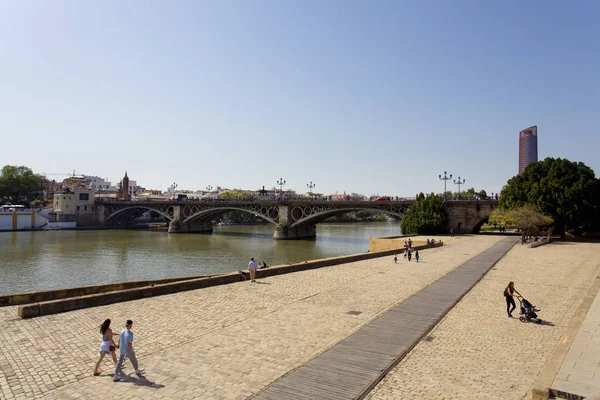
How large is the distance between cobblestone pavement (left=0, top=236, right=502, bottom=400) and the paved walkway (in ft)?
17.1

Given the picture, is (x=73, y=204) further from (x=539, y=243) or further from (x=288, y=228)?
(x=539, y=243)

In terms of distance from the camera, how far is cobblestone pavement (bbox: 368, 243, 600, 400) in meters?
8.31

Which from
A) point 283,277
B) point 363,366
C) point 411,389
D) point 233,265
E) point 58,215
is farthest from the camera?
point 58,215

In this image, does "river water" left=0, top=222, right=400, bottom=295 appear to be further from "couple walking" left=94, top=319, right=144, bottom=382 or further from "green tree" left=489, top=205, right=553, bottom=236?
"couple walking" left=94, top=319, right=144, bottom=382

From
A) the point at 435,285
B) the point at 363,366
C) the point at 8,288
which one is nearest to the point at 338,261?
the point at 435,285

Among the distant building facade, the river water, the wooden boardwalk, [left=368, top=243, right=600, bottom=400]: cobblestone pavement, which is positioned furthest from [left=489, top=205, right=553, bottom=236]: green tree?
the distant building facade

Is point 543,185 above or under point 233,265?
above

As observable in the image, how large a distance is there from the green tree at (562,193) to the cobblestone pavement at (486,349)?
26.5 m

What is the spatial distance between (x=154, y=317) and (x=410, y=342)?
7.94 m

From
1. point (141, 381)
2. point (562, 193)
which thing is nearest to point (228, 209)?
point (562, 193)

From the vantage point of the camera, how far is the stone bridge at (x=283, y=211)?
2233 inches

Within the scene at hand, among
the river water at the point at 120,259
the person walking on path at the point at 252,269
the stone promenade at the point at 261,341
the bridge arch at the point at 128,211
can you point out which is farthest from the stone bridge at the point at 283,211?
the person walking on path at the point at 252,269

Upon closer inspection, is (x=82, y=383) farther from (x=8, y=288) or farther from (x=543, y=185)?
(x=543, y=185)

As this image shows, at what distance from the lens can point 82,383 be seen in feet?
28.0
